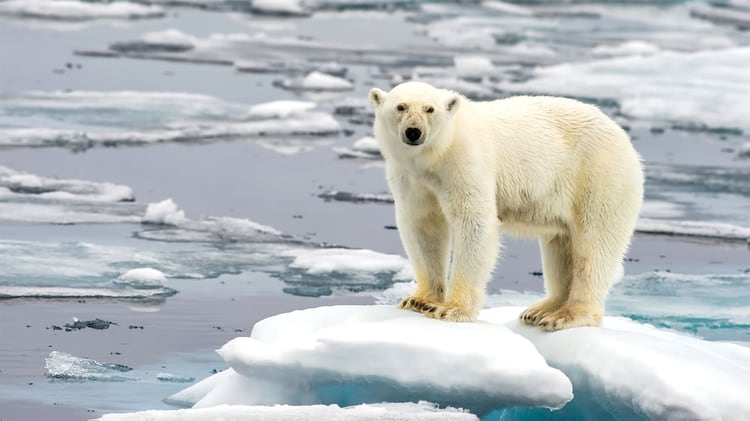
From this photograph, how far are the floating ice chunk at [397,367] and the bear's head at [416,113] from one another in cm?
67

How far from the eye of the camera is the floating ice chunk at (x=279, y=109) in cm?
1218

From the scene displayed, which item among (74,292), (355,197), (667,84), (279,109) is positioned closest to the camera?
(74,292)

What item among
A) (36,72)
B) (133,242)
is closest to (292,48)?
(36,72)

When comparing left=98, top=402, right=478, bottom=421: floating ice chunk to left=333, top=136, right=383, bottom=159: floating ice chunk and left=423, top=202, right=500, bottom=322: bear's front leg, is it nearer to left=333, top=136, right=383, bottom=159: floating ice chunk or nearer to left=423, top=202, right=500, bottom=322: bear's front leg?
left=423, top=202, right=500, bottom=322: bear's front leg

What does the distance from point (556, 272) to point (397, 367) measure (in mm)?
1166

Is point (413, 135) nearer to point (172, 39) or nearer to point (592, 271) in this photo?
point (592, 271)

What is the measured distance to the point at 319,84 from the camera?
13.5 meters

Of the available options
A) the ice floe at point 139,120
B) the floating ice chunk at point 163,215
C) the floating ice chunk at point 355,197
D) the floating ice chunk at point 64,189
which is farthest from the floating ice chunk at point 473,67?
the floating ice chunk at point 163,215

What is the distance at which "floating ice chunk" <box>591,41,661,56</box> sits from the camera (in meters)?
15.9

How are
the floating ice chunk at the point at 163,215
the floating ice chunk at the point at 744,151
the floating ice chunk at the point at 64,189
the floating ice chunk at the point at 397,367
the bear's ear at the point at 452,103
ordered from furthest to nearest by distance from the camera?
1. the floating ice chunk at the point at 744,151
2. the floating ice chunk at the point at 64,189
3. the floating ice chunk at the point at 163,215
4. the bear's ear at the point at 452,103
5. the floating ice chunk at the point at 397,367

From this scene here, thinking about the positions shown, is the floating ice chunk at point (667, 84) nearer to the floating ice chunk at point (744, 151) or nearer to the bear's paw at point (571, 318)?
the floating ice chunk at point (744, 151)

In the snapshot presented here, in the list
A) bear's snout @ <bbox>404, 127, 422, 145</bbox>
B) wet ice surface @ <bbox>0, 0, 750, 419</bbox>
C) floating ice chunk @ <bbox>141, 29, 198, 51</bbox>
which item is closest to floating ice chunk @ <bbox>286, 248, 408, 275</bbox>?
wet ice surface @ <bbox>0, 0, 750, 419</bbox>

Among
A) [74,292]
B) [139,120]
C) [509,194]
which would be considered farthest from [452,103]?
[139,120]

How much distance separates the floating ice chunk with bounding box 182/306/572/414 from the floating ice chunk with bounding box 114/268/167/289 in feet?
6.93
